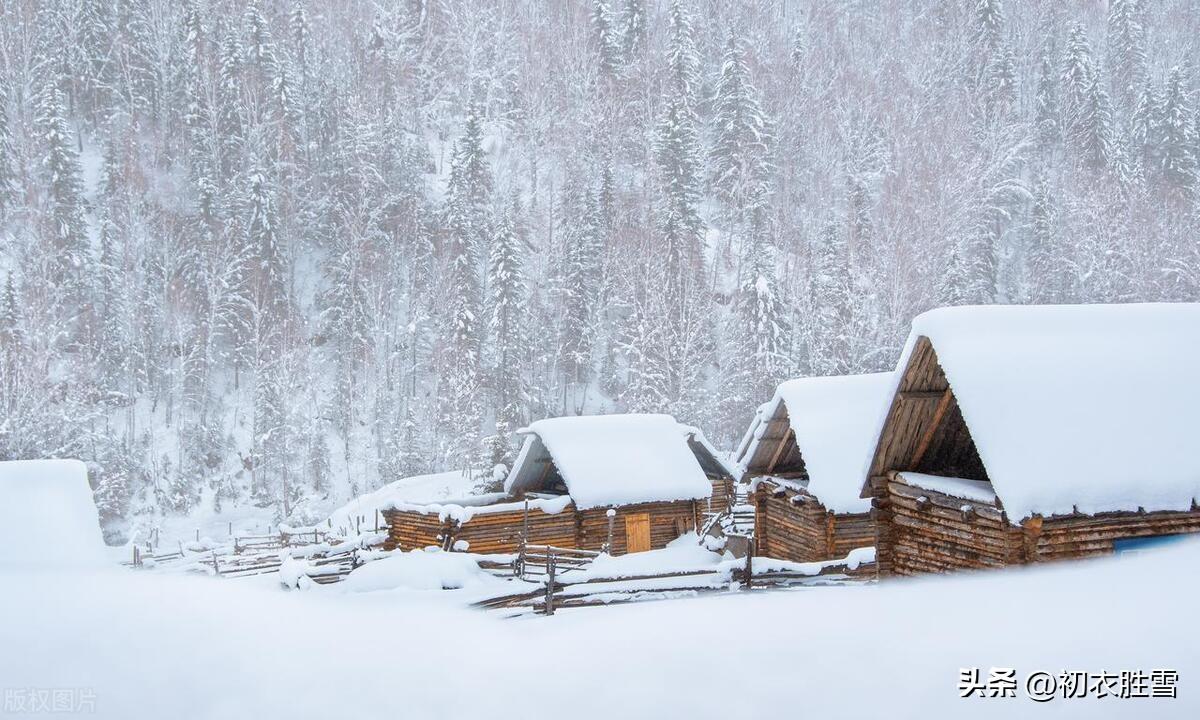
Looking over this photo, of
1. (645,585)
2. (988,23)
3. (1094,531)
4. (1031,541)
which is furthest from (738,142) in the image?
(1031,541)

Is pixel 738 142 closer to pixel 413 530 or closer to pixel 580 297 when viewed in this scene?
pixel 580 297

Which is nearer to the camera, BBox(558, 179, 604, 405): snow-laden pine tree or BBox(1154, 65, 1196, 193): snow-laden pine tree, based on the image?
BBox(558, 179, 604, 405): snow-laden pine tree

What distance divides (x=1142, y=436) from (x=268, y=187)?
191 ft

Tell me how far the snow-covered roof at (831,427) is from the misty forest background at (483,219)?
2613cm

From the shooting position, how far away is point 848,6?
92500mm

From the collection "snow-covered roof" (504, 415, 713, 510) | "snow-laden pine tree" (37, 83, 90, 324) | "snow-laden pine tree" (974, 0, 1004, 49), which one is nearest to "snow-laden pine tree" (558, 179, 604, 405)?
"snow-covered roof" (504, 415, 713, 510)

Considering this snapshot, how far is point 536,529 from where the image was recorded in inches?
904

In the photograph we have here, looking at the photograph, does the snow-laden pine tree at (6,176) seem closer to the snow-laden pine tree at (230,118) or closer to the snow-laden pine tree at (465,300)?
the snow-laden pine tree at (230,118)

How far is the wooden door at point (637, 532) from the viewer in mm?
23688

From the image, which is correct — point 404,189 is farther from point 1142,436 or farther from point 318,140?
point 1142,436

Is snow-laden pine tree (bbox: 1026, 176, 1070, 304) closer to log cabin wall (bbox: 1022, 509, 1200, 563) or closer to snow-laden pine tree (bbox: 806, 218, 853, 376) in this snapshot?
snow-laden pine tree (bbox: 806, 218, 853, 376)

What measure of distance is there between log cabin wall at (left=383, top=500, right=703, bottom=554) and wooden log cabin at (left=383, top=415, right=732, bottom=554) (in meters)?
0.03

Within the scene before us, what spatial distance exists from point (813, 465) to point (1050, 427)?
7522 mm

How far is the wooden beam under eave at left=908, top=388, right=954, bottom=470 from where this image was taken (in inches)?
472
